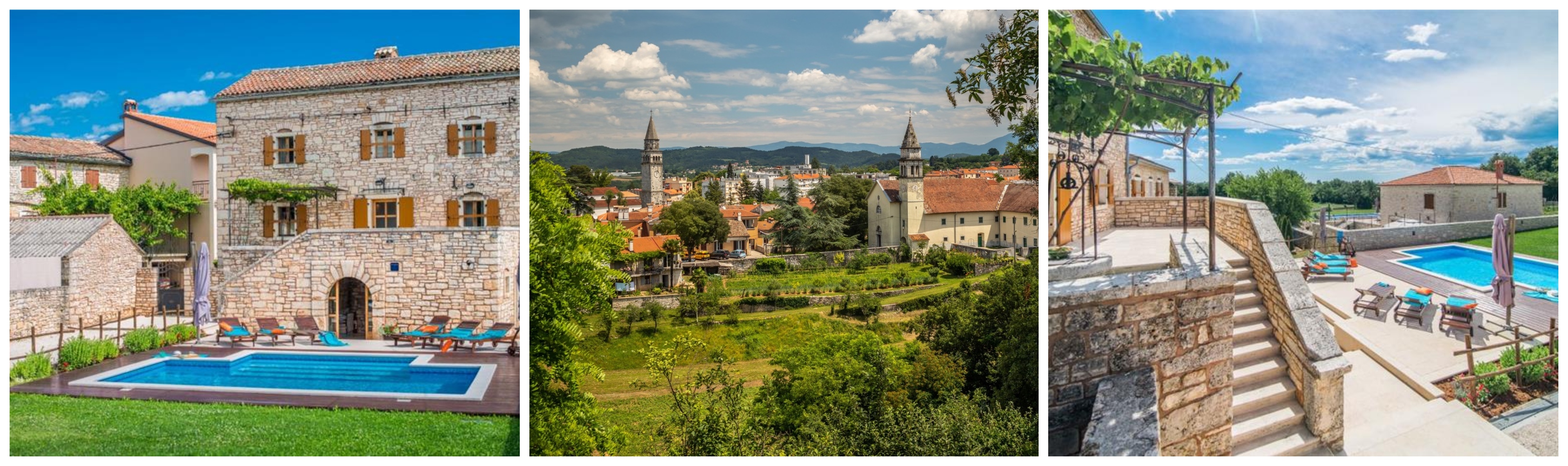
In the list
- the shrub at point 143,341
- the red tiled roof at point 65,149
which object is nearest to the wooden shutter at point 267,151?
the red tiled roof at point 65,149

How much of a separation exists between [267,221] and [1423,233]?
6667 millimetres

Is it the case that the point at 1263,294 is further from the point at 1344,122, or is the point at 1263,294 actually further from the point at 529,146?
the point at 529,146

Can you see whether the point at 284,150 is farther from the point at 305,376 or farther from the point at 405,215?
the point at 305,376

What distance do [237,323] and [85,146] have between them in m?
1.26

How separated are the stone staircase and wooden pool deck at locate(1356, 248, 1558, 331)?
1220 mm

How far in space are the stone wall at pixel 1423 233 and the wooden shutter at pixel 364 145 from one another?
217 inches

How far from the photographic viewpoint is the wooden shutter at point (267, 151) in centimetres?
475

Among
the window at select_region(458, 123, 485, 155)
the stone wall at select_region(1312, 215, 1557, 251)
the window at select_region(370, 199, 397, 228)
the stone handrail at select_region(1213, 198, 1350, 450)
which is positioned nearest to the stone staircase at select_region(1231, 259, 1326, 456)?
the stone handrail at select_region(1213, 198, 1350, 450)

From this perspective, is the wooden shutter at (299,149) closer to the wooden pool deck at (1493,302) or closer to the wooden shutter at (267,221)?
the wooden shutter at (267,221)

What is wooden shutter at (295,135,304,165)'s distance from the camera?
4820mm

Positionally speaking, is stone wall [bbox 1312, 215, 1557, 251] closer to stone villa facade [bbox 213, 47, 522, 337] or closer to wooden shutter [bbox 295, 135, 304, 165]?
stone villa facade [bbox 213, 47, 522, 337]

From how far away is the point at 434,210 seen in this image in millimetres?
4676

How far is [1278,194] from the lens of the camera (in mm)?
4172
